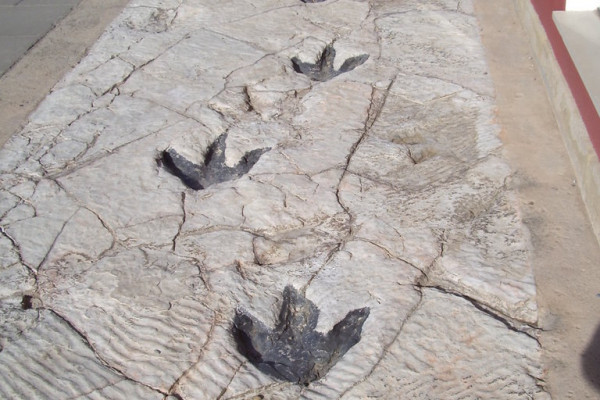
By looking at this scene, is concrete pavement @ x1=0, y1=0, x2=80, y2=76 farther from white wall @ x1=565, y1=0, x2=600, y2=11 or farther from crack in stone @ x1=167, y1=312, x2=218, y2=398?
white wall @ x1=565, y1=0, x2=600, y2=11

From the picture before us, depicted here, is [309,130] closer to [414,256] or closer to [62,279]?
[414,256]

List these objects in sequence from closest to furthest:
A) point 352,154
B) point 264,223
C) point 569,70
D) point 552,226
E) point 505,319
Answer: point 505,319
point 552,226
point 264,223
point 352,154
point 569,70

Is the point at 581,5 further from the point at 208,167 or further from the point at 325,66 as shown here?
the point at 208,167

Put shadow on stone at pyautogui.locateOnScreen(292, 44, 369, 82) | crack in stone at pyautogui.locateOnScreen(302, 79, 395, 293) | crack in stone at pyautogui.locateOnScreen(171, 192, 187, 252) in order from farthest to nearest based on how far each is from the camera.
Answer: shadow on stone at pyautogui.locateOnScreen(292, 44, 369, 82) → crack in stone at pyautogui.locateOnScreen(171, 192, 187, 252) → crack in stone at pyautogui.locateOnScreen(302, 79, 395, 293)

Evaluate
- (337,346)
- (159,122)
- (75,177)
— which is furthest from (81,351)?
(159,122)

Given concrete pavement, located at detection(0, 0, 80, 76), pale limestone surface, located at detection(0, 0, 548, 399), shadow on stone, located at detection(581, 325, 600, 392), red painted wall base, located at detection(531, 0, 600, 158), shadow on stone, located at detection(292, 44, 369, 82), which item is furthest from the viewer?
concrete pavement, located at detection(0, 0, 80, 76)

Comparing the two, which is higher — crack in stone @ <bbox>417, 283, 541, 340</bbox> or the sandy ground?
the sandy ground

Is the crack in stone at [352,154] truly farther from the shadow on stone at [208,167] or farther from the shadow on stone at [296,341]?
the shadow on stone at [208,167]

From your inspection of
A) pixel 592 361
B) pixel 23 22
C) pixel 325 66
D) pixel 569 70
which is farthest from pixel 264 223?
pixel 23 22

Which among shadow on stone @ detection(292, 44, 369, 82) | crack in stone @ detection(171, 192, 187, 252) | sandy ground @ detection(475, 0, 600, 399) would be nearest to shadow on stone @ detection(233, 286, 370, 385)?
crack in stone @ detection(171, 192, 187, 252)
